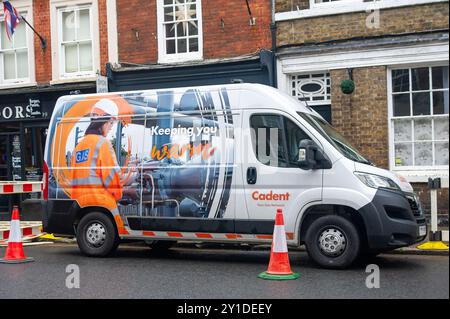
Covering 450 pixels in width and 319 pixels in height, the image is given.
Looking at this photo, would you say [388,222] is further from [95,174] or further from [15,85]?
[15,85]

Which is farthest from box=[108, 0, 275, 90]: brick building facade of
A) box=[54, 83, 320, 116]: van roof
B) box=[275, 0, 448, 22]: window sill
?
box=[54, 83, 320, 116]: van roof

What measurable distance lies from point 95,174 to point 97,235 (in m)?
0.97

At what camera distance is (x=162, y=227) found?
925cm

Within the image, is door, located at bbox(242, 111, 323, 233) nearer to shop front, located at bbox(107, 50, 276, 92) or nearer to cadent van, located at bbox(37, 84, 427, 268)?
cadent van, located at bbox(37, 84, 427, 268)

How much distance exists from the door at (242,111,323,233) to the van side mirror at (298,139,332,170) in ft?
0.31

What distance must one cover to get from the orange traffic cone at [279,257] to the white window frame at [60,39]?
9395 mm

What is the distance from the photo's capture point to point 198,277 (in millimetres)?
7969

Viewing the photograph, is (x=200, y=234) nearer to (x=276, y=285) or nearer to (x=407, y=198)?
(x=276, y=285)

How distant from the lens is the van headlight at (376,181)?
→ 8094 millimetres

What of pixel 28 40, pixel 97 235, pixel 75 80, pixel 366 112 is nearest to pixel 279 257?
pixel 97 235

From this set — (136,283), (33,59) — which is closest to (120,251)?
(136,283)

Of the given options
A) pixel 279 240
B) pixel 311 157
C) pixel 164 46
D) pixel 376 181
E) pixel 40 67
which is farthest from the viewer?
pixel 40 67

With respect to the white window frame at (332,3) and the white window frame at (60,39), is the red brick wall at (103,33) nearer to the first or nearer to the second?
the white window frame at (60,39)

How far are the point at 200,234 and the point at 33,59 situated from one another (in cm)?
954
